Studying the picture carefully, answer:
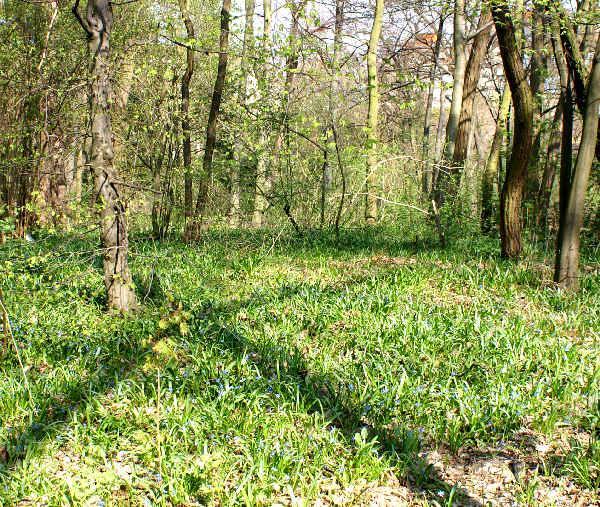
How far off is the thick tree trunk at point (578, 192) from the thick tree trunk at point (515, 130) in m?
1.20

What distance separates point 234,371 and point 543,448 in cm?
225

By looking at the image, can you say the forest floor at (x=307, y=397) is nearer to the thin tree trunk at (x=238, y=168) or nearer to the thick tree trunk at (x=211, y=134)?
the thick tree trunk at (x=211, y=134)

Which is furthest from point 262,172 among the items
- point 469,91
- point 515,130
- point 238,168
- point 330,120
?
point 469,91

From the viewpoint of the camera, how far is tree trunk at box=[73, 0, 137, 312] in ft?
16.3

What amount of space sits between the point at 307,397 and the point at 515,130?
5218mm

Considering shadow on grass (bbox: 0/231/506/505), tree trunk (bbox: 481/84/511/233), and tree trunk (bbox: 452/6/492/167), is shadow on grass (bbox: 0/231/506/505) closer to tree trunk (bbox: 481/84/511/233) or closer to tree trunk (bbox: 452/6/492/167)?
tree trunk (bbox: 481/84/511/233)

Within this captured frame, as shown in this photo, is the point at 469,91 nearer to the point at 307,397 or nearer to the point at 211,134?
the point at 211,134

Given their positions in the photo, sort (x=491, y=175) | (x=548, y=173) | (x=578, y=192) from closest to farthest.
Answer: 1. (x=578, y=192)
2. (x=548, y=173)
3. (x=491, y=175)

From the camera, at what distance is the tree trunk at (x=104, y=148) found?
497 cm

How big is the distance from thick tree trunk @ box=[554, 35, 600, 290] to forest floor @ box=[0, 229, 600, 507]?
0.92 ft

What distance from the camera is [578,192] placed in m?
5.96

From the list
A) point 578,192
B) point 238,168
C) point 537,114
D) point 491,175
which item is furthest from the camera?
point 491,175

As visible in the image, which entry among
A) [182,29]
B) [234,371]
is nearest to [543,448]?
[234,371]

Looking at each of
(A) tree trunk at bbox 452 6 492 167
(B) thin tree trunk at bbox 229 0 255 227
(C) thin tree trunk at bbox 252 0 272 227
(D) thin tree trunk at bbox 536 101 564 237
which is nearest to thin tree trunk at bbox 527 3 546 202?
(D) thin tree trunk at bbox 536 101 564 237
